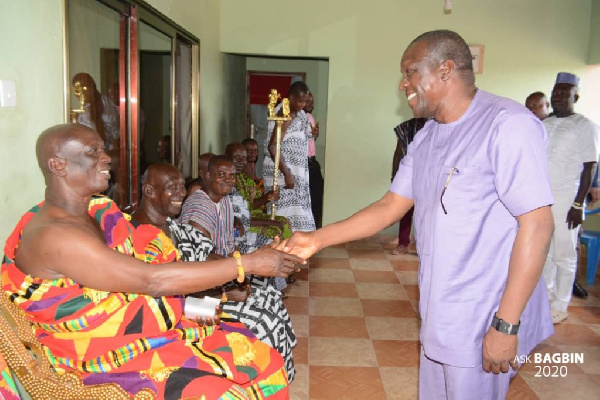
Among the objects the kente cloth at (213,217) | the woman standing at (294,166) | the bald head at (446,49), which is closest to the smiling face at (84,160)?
the bald head at (446,49)

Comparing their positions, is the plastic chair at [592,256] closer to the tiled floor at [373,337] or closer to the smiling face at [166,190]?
the tiled floor at [373,337]

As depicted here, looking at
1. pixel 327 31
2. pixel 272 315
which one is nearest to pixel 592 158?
pixel 272 315

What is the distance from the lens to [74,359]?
179 centimetres

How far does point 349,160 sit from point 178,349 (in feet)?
16.3

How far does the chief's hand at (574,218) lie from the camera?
4043mm

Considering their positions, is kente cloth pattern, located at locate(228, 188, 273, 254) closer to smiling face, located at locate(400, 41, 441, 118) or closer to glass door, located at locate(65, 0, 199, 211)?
glass door, located at locate(65, 0, 199, 211)

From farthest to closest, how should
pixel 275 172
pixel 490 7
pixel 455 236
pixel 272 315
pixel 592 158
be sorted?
pixel 490 7
pixel 275 172
pixel 592 158
pixel 272 315
pixel 455 236

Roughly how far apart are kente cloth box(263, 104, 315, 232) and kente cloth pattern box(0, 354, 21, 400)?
3587 millimetres

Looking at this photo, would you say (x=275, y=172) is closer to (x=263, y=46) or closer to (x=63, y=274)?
(x=263, y=46)

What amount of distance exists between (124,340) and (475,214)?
124 centimetres

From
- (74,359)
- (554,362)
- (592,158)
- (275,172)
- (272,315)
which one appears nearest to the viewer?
(74,359)

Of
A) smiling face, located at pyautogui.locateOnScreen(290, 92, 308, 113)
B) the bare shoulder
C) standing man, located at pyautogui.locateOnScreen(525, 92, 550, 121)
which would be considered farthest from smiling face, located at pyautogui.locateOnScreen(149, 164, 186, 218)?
standing man, located at pyautogui.locateOnScreen(525, 92, 550, 121)

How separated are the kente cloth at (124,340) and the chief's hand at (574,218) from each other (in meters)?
3.08

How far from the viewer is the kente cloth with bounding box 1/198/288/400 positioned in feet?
5.63
